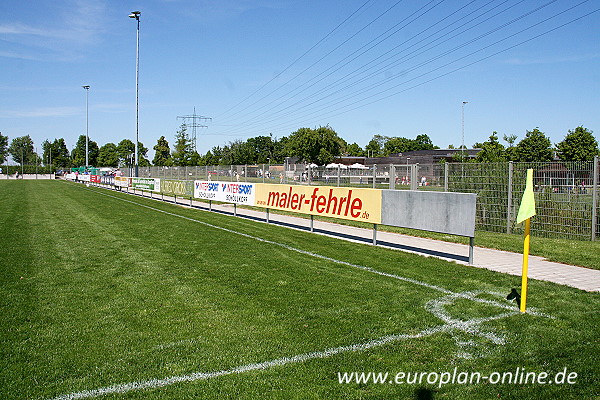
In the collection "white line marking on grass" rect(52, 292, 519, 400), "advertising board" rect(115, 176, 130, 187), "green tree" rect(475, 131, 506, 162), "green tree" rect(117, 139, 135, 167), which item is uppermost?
"green tree" rect(117, 139, 135, 167)

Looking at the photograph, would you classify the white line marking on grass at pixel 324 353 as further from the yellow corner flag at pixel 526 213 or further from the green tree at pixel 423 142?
the green tree at pixel 423 142

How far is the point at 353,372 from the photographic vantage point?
13.9ft

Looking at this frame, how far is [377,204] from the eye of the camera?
1196 cm

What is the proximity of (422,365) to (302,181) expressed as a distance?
19.0 m

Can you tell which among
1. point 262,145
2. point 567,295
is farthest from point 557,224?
point 262,145

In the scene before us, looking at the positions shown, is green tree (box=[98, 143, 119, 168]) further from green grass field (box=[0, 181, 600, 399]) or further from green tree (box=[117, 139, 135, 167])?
green grass field (box=[0, 181, 600, 399])

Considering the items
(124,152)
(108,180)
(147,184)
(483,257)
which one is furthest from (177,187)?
(124,152)

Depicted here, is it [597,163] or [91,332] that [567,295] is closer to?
[91,332]

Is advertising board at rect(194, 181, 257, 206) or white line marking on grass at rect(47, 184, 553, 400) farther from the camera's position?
advertising board at rect(194, 181, 257, 206)

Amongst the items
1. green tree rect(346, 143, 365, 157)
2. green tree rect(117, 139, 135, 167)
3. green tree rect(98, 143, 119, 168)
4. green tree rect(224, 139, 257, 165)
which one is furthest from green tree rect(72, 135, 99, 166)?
green tree rect(346, 143, 365, 157)

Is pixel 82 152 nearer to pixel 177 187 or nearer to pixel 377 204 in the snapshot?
pixel 177 187

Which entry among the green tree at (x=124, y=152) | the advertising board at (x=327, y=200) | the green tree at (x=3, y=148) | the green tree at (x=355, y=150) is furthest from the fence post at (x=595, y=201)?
the green tree at (x=3, y=148)

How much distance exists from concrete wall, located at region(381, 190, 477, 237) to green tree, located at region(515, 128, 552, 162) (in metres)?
45.4

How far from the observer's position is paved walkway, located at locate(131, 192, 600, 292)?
8297 millimetres
